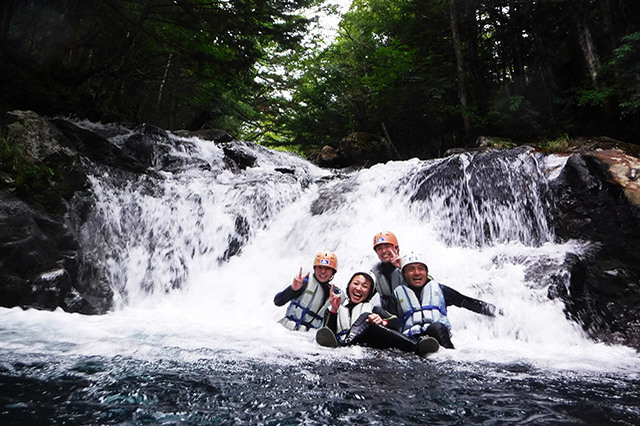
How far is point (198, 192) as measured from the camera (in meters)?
9.91

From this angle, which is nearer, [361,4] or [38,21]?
[38,21]

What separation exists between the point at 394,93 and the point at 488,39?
4.60m

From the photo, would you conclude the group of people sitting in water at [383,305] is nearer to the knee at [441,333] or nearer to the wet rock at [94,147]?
the knee at [441,333]

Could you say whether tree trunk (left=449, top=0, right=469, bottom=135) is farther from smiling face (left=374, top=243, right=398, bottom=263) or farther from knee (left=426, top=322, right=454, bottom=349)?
knee (left=426, top=322, right=454, bottom=349)

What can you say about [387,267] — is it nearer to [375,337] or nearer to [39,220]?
[375,337]

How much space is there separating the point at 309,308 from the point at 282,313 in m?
1.21

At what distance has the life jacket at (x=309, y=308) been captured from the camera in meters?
5.06

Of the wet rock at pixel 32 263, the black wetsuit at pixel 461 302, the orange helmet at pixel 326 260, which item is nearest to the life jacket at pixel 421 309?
the black wetsuit at pixel 461 302

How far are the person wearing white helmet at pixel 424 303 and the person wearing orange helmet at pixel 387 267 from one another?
10.5 inches

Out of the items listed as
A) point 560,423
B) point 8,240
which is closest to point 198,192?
point 8,240

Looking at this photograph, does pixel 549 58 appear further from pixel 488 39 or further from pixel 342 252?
pixel 342 252

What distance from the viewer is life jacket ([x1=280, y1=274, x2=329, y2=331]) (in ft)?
16.6

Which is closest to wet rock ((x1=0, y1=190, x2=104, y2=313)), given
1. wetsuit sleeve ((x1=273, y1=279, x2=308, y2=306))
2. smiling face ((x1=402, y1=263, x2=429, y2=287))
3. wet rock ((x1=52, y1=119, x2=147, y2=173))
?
wetsuit sleeve ((x1=273, y1=279, x2=308, y2=306))

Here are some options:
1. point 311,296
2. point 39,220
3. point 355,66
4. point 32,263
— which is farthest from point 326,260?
point 355,66
